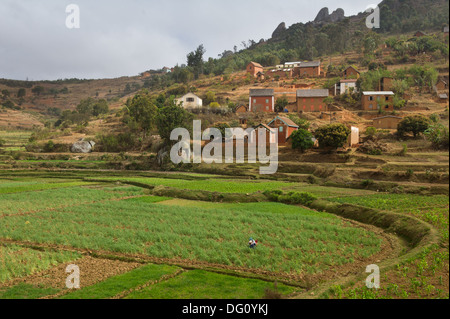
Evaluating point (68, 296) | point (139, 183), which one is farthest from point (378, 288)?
point (139, 183)

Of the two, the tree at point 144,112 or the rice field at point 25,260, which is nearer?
the rice field at point 25,260

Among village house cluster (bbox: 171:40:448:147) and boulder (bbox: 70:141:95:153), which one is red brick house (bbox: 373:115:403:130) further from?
boulder (bbox: 70:141:95:153)

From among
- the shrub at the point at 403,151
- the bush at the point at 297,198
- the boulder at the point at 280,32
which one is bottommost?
the bush at the point at 297,198

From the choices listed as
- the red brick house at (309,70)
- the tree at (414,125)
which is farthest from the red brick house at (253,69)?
the tree at (414,125)

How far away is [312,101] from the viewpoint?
186 ft

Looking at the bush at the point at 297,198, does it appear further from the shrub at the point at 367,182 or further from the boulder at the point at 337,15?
the boulder at the point at 337,15

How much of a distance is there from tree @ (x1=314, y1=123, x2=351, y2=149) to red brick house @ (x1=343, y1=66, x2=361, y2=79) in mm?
34994

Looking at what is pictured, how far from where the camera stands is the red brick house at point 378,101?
5238 centimetres

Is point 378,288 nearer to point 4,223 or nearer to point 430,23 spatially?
point 4,223

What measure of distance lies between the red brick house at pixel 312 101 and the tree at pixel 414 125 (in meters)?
17.4

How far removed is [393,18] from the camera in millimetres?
119875

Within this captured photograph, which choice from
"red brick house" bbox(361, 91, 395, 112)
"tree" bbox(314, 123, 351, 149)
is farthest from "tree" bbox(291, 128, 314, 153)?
"red brick house" bbox(361, 91, 395, 112)

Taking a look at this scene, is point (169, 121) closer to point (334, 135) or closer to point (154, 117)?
point (154, 117)
